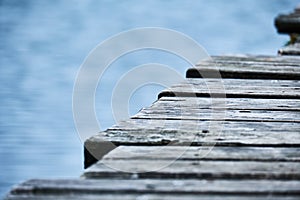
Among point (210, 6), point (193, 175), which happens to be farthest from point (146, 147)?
point (210, 6)

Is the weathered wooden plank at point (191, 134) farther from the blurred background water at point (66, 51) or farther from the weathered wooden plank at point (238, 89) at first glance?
the blurred background water at point (66, 51)

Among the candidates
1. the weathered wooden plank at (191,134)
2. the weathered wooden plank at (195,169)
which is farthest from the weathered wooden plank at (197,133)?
the weathered wooden plank at (195,169)

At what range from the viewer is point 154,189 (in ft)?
2.70

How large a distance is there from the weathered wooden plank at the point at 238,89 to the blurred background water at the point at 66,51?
53.7 inches

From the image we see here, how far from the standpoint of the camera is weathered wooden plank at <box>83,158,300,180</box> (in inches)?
34.4

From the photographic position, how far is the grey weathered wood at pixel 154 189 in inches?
31.4

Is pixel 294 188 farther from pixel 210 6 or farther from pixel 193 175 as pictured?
pixel 210 6

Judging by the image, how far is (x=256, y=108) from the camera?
1.41m

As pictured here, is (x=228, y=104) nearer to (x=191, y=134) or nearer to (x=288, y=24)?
(x=191, y=134)

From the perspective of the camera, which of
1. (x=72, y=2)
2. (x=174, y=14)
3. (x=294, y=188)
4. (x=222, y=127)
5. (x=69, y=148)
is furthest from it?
(x=72, y=2)

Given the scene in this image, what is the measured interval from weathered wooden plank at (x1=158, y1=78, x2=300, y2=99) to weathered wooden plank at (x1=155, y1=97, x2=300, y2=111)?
1.8 inches

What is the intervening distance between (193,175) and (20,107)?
386cm

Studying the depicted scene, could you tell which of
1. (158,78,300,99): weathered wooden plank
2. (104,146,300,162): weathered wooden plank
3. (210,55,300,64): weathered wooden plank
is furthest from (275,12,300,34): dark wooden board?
(104,146,300,162): weathered wooden plank

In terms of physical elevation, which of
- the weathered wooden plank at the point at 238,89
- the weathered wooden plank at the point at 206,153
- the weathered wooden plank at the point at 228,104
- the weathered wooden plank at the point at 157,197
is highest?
the weathered wooden plank at the point at 238,89
